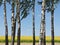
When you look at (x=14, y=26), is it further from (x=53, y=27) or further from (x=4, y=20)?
(x=53, y=27)

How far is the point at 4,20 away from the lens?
132 feet

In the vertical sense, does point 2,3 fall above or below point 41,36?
above

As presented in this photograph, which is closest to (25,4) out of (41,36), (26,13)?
(26,13)

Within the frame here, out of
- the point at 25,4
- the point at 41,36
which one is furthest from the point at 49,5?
the point at 41,36

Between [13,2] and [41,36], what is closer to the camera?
[41,36]

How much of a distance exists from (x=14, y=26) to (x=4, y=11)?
3538 mm

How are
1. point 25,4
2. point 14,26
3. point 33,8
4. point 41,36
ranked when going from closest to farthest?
point 41,36
point 14,26
point 25,4
point 33,8

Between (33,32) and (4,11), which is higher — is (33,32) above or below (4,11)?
below

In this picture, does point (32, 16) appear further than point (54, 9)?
Yes

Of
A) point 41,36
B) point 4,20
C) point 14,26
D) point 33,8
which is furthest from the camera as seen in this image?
point 33,8

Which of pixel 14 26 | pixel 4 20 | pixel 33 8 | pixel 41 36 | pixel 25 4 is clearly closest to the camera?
pixel 41 36

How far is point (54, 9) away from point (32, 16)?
5.61 metres

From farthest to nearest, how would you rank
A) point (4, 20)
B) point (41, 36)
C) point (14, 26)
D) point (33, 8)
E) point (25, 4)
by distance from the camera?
point (33, 8), point (25, 4), point (4, 20), point (14, 26), point (41, 36)

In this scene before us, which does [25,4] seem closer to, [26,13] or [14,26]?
[26,13]
